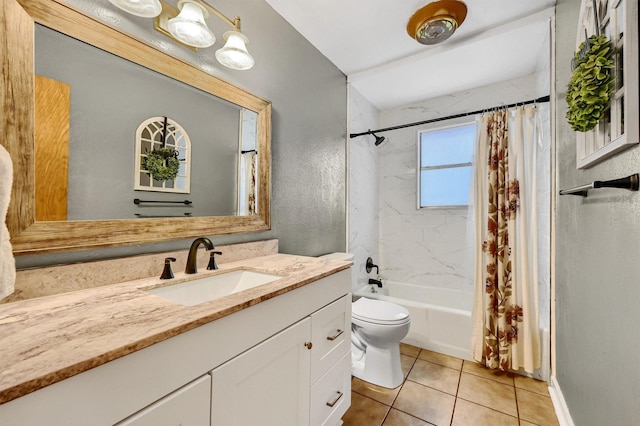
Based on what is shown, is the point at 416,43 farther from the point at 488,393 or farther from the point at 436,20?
the point at 488,393

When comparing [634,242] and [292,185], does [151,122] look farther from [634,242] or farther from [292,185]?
[634,242]

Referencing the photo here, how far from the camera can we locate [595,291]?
3.50ft

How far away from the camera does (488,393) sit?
172 cm

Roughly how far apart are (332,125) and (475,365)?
87.3 inches

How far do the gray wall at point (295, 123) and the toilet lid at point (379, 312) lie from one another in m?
0.51

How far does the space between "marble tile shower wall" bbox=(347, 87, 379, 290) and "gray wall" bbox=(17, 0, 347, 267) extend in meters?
0.18

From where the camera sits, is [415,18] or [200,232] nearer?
[200,232]

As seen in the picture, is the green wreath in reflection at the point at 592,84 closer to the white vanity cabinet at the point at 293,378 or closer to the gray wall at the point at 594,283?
the gray wall at the point at 594,283

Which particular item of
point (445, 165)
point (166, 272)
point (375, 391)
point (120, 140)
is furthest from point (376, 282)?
point (120, 140)

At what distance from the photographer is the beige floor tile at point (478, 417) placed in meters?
1.47

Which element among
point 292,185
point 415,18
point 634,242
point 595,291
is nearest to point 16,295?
point 292,185

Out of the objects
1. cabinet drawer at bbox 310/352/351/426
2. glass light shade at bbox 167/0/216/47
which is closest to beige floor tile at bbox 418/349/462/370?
cabinet drawer at bbox 310/352/351/426

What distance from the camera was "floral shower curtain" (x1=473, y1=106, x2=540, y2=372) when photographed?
1885 millimetres

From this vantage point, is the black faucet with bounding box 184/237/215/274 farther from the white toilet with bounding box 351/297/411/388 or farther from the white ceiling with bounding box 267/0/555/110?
the white ceiling with bounding box 267/0/555/110
